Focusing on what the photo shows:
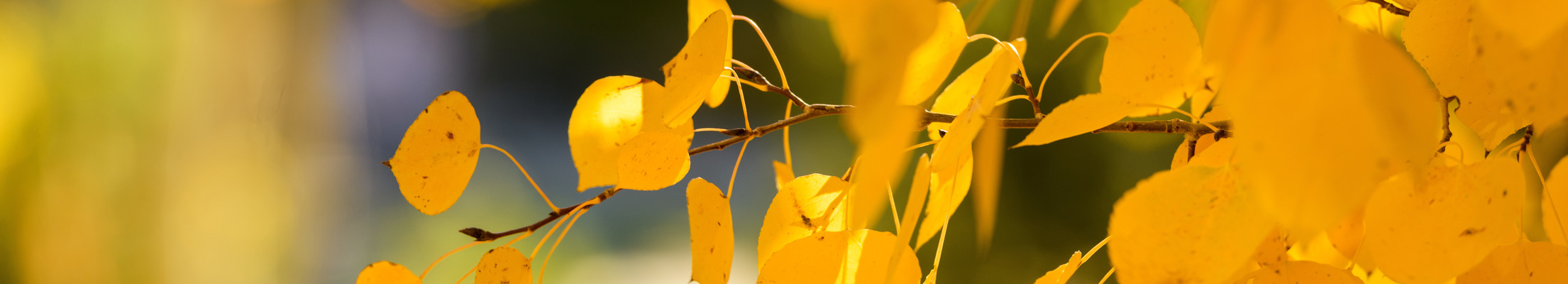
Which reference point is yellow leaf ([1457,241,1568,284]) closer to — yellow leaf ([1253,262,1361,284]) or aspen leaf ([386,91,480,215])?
yellow leaf ([1253,262,1361,284])

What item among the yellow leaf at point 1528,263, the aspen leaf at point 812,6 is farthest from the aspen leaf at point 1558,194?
the aspen leaf at point 812,6

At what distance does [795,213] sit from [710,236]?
2 centimetres

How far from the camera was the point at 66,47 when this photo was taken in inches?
28.7

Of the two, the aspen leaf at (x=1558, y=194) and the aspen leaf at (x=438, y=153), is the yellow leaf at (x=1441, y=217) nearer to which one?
the aspen leaf at (x=1558, y=194)

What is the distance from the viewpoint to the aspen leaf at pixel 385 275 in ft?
0.39

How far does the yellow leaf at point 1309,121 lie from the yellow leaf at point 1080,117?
0.03 m

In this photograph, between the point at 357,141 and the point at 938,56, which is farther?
the point at 357,141

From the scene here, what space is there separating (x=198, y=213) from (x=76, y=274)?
0.41 ft

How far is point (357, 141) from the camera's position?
0.91 meters

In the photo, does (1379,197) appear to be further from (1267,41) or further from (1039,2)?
(1039,2)

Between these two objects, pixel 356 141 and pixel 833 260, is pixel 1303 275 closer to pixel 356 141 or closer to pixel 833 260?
pixel 833 260

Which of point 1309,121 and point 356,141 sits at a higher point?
point 1309,121

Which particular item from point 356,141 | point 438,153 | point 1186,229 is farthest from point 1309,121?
point 356,141

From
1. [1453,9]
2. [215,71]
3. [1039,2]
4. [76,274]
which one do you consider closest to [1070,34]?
[1039,2]
